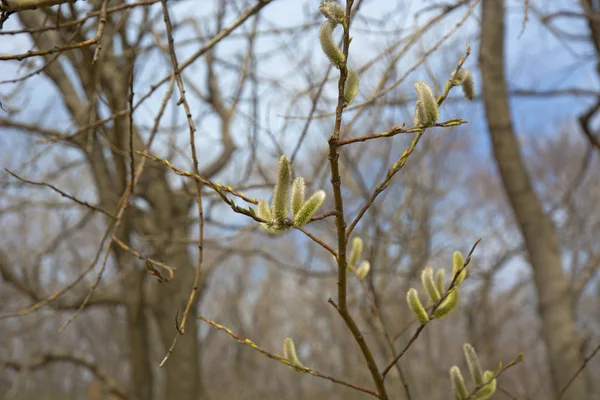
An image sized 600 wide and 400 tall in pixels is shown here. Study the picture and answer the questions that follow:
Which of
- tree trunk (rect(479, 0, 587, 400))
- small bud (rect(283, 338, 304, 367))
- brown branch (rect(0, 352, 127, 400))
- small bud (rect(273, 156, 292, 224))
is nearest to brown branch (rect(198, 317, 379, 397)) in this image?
small bud (rect(283, 338, 304, 367))

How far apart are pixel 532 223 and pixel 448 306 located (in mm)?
2665

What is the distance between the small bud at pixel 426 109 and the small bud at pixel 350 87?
3.8 inches

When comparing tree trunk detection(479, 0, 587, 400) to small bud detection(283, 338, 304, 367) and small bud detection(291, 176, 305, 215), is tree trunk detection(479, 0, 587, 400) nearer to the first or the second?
small bud detection(283, 338, 304, 367)

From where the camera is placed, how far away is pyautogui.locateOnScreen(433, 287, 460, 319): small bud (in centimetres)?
92

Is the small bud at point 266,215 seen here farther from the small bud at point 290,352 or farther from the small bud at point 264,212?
the small bud at point 290,352

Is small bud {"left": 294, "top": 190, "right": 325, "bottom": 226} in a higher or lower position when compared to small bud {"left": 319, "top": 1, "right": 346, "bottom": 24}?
lower

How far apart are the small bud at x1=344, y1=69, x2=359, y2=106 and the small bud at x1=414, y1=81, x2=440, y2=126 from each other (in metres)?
0.10

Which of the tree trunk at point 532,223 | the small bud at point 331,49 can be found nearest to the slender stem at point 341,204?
the small bud at point 331,49

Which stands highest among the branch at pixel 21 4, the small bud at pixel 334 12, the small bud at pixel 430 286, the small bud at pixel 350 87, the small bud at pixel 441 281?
the branch at pixel 21 4

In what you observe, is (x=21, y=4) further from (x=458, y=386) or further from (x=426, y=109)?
(x=458, y=386)

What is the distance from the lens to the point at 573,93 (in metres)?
3.44

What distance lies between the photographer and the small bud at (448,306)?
0.92m

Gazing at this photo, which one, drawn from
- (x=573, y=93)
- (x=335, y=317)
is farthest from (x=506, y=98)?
(x=335, y=317)

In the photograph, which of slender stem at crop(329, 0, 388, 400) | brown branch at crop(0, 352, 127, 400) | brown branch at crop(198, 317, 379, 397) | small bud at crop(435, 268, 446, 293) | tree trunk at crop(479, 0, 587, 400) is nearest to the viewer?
slender stem at crop(329, 0, 388, 400)
